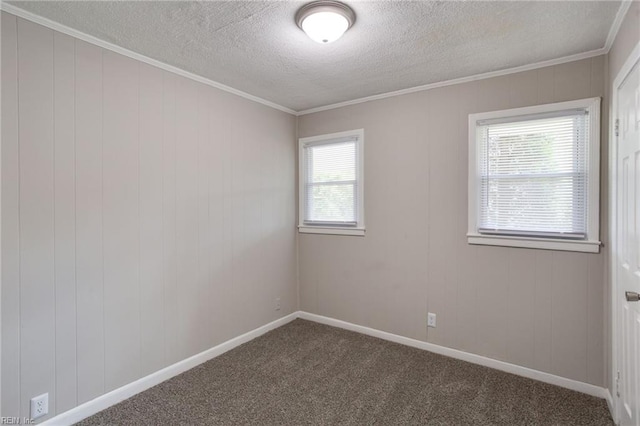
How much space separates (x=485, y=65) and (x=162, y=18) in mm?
2338

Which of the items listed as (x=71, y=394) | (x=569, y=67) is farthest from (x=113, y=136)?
(x=569, y=67)

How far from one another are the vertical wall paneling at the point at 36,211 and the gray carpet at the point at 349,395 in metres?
0.50

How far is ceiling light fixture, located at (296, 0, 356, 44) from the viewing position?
73.1 inches

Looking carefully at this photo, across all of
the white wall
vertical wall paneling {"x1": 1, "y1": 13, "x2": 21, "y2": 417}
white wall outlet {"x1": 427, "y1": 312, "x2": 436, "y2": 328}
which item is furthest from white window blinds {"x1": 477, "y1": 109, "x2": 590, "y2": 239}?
vertical wall paneling {"x1": 1, "y1": 13, "x2": 21, "y2": 417}

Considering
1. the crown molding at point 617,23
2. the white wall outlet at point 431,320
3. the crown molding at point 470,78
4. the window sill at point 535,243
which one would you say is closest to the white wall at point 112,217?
the crown molding at point 470,78

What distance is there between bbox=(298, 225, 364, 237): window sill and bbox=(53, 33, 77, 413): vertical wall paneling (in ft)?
7.60

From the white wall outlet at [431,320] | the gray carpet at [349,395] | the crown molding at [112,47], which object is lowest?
the gray carpet at [349,395]

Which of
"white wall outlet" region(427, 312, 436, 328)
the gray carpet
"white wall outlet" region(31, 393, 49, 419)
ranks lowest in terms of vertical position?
the gray carpet

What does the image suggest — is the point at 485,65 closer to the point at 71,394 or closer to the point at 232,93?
the point at 232,93

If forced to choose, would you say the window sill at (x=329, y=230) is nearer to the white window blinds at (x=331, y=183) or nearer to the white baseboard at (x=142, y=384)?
the white window blinds at (x=331, y=183)

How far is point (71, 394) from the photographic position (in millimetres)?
2172

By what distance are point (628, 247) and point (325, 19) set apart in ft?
6.91

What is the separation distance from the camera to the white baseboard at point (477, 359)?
250cm

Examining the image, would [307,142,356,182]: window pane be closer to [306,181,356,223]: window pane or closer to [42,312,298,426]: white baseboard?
[306,181,356,223]: window pane
